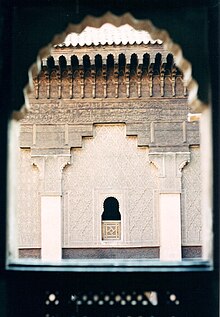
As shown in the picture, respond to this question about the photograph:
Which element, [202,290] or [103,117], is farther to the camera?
[103,117]

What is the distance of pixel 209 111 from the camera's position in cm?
230

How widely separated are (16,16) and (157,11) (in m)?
0.63

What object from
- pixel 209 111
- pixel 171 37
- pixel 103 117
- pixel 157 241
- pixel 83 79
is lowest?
pixel 157 241

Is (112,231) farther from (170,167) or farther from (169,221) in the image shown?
(170,167)

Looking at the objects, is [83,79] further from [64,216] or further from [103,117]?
[64,216]

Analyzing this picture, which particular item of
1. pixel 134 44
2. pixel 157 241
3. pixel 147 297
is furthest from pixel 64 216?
pixel 147 297

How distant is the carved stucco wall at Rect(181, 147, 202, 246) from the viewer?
31.2 feet

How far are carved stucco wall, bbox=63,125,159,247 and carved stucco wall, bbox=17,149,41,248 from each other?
536mm

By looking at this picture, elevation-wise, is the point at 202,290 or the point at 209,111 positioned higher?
the point at 209,111

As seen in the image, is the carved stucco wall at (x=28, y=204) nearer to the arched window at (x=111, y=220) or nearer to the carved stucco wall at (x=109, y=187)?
the carved stucco wall at (x=109, y=187)

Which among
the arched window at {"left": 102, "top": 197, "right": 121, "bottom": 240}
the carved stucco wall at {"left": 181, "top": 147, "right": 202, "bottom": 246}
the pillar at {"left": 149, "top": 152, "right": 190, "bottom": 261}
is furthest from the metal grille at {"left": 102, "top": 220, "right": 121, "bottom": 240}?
the carved stucco wall at {"left": 181, "top": 147, "right": 202, "bottom": 246}

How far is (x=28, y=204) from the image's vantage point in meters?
9.65

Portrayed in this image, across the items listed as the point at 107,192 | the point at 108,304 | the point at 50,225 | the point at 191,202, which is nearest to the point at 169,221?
the point at 191,202

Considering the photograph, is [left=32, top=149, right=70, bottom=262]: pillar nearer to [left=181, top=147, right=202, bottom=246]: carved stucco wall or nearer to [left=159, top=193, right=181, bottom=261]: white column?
[left=159, top=193, right=181, bottom=261]: white column
